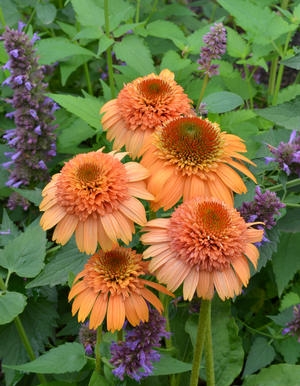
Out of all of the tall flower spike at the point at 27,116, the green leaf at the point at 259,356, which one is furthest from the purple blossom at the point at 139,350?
the tall flower spike at the point at 27,116

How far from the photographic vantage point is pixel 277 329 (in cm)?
216

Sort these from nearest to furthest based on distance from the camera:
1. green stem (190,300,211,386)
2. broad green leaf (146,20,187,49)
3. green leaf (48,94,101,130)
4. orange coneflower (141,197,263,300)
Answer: orange coneflower (141,197,263,300) → green stem (190,300,211,386) → green leaf (48,94,101,130) → broad green leaf (146,20,187,49)

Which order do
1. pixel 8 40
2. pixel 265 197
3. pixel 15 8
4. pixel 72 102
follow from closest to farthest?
1. pixel 265 197
2. pixel 8 40
3. pixel 72 102
4. pixel 15 8

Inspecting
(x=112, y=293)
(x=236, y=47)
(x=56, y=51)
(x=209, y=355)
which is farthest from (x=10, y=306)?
(x=236, y=47)

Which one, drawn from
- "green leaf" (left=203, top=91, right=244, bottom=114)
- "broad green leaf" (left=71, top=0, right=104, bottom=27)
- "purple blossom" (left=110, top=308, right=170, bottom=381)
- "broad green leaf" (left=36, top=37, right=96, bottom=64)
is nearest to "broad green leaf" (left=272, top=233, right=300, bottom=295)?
"green leaf" (left=203, top=91, right=244, bottom=114)

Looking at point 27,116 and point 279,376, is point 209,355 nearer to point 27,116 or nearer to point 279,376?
point 279,376

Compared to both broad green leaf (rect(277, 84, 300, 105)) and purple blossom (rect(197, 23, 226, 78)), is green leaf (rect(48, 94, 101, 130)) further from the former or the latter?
broad green leaf (rect(277, 84, 300, 105))

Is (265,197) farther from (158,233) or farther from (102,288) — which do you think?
(102,288)

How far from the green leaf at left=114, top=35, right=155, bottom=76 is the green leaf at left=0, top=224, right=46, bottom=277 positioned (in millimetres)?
848

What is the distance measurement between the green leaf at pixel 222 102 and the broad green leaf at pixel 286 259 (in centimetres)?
57

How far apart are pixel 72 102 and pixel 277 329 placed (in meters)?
1.21

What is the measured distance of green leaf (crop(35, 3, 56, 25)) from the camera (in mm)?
2491

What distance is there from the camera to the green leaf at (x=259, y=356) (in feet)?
6.40

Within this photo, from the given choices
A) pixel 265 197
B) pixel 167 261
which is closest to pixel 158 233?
pixel 167 261
